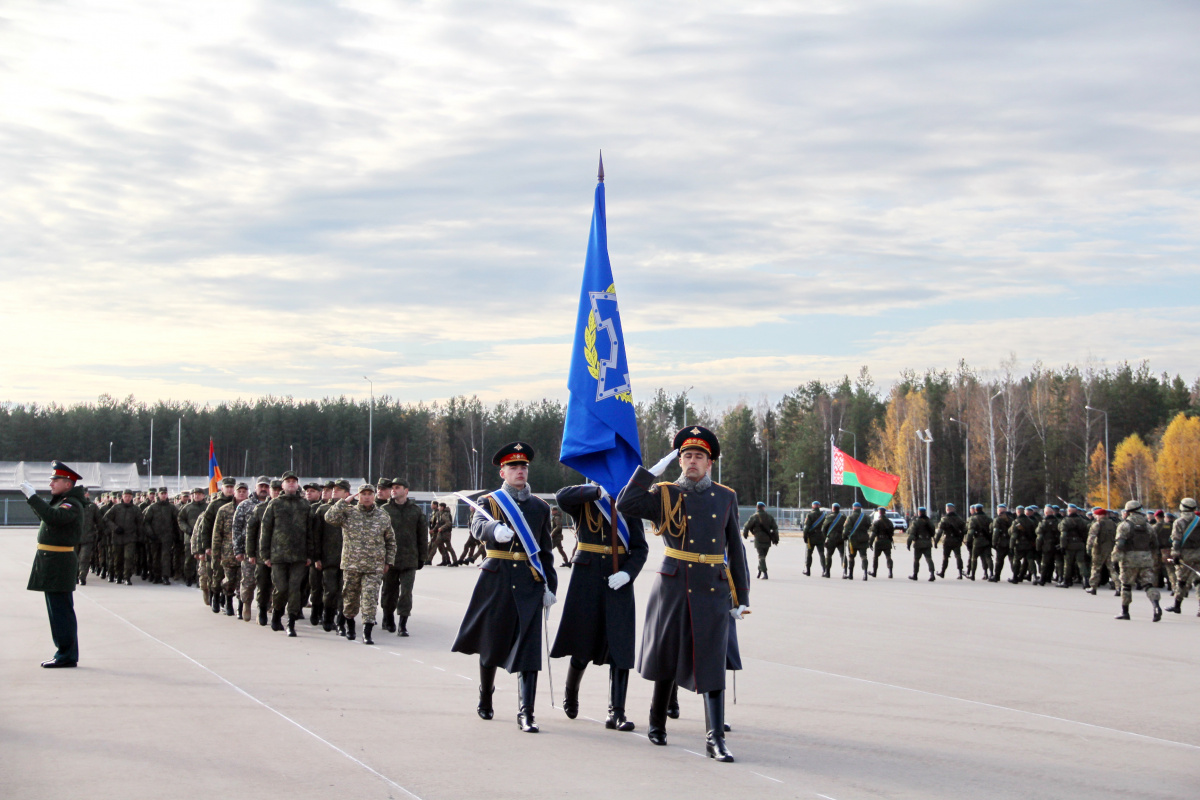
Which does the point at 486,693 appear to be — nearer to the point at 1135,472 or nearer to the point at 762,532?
the point at 762,532

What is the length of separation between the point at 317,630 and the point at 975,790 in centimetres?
950

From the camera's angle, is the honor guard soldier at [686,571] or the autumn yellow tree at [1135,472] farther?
the autumn yellow tree at [1135,472]

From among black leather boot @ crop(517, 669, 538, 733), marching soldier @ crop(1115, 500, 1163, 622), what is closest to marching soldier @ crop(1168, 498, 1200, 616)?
marching soldier @ crop(1115, 500, 1163, 622)

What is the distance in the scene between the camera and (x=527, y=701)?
305 inches

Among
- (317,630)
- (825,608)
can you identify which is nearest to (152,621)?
(317,630)

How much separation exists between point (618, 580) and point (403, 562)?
253 inches

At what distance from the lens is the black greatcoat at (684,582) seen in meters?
7.21

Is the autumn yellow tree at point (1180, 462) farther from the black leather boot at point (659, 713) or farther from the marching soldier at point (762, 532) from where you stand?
the black leather boot at point (659, 713)

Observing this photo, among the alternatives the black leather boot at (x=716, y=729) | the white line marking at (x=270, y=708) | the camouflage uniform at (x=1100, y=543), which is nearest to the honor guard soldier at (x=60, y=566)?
the white line marking at (x=270, y=708)

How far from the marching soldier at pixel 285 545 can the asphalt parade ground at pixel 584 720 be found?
0.53 metres

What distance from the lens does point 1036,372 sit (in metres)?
98.4

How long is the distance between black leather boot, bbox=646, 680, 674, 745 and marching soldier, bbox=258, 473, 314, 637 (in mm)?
7153

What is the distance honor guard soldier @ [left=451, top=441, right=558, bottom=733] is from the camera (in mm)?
7879

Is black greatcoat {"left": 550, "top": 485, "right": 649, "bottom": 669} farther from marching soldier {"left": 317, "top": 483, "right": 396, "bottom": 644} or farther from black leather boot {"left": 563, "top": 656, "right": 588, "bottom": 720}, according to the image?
marching soldier {"left": 317, "top": 483, "right": 396, "bottom": 644}
